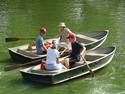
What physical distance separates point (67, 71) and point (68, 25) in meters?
9.98

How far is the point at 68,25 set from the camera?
24438 mm

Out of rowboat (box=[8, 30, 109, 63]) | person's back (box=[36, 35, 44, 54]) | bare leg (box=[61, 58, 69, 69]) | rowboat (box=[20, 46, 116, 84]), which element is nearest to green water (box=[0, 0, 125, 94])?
rowboat (box=[20, 46, 116, 84])

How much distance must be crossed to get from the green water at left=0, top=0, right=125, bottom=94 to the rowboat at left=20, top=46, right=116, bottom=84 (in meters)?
0.26

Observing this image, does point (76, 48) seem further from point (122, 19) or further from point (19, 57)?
point (122, 19)

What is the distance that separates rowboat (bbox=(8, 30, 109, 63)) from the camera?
16781mm

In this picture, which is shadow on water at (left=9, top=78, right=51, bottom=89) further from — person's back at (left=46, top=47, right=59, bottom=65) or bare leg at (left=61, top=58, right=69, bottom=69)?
bare leg at (left=61, top=58, right=69, bottom=69)

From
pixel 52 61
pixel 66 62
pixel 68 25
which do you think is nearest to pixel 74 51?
pixel 66 62

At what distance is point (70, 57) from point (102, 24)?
986cm

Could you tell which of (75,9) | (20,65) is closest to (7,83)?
(20,65)

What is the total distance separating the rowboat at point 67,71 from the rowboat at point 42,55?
169cm

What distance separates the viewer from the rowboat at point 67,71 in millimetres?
14438

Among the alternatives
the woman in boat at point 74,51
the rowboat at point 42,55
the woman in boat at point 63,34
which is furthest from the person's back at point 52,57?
the woman in boat at point 63,34

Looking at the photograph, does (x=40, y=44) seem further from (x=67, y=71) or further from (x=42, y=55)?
(x=67, y=71)

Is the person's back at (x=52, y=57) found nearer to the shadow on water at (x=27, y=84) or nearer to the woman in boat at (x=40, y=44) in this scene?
the shadow on water at (x=27, y=84)
